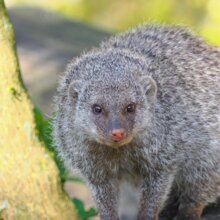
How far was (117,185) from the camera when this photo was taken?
210 inches

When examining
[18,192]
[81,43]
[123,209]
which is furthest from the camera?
[81,43]

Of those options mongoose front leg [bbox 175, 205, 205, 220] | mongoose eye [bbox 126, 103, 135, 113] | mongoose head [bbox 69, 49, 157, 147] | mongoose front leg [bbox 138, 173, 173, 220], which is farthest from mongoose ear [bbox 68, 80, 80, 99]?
mongoose front leg [bbox 175, 205, 205, 220]

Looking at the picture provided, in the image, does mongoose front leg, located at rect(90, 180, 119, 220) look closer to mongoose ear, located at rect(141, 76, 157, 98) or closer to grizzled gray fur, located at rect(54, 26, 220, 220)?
grizzled gray fur, located at rect(54, 26, 220, 220)

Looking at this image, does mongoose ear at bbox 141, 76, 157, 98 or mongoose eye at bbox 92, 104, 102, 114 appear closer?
mongoose eye at bbox 92, 104, 102, 114

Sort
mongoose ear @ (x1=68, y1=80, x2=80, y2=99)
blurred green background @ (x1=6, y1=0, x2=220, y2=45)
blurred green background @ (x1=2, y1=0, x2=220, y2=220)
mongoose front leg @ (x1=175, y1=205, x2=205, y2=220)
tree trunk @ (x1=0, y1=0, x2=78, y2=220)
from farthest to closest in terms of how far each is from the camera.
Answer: blurred green background @ (x1=6, y1=0, x2=220, y2=45), blurred green background @ (x1=2, y1=0, x2=220, y2=220), mongoose front leg @ (x1=175, y1=205, x2=205, y2=220), mongoose ear @ (x1=68, y1=80, x2=80, y2=99), tree trunk @ (x1=0, y1=0, x2=78, y2=220)

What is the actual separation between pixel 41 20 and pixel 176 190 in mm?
6488

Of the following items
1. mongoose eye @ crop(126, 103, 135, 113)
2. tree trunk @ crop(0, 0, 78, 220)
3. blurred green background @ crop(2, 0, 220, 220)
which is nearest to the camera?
tree trunk @ crop(0, 0, 78, 220)

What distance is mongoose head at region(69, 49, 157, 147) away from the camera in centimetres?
480

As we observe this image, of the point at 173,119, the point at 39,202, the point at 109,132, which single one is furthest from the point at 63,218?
the point at 173,119

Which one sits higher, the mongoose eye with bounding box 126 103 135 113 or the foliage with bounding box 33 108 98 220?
the mongoose eye with bounding box 126 103 135 113

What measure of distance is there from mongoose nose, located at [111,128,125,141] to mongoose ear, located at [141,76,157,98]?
0.48 m

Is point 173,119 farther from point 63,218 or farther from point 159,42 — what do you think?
point 63,218

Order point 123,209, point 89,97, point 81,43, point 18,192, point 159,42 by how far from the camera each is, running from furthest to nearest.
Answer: point 81,43 → point 123,209 → point 159,42 → point 89,97 → point 18,192

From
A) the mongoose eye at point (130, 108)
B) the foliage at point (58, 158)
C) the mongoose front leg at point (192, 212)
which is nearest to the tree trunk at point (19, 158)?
the foliage at point (58, 158)
